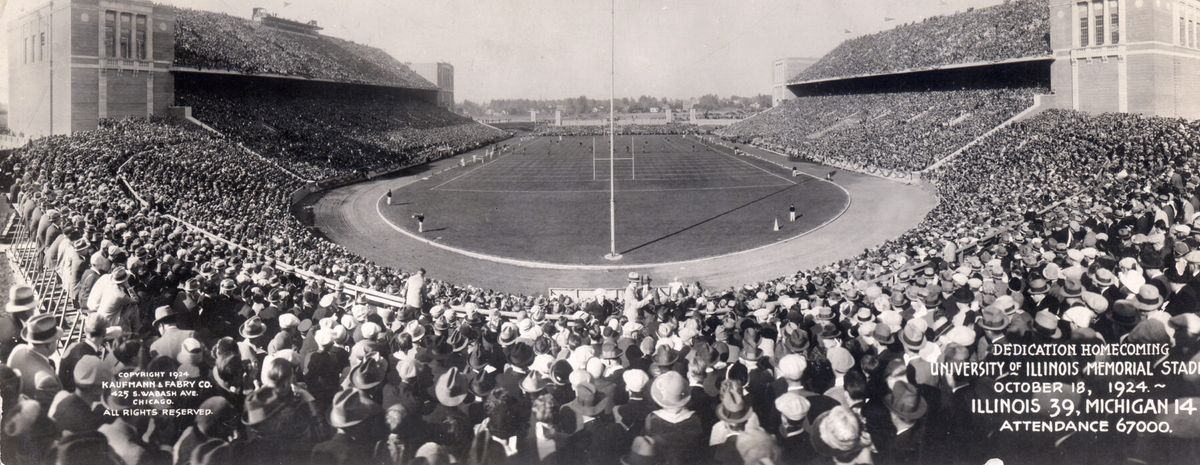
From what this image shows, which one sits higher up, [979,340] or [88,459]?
[979,340]

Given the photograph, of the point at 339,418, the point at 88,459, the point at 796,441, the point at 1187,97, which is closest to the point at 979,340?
the point at 796,441

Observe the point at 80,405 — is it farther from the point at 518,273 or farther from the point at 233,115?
the point at 233,115

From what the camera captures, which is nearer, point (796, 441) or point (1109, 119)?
point (796, 441)

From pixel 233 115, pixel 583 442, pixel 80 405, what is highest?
pixel 233 115

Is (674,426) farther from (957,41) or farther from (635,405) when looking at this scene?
(957,41)

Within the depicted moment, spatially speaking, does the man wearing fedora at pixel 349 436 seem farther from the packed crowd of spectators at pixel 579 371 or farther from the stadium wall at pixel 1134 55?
the stadium wall at pixel 1134 55
